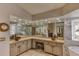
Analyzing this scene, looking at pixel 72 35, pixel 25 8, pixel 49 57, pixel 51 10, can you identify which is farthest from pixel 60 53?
pixel 25 8

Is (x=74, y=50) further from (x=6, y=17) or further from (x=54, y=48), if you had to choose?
(x=6, y=17)

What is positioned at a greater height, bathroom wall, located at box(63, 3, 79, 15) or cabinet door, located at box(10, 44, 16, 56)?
bathroom wall, located at box(63, 3, 79, 15)

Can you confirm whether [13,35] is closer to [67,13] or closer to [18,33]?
[18,33]

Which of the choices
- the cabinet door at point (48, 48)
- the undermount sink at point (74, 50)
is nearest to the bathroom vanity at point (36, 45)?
the cabinet door at point (48, 48)

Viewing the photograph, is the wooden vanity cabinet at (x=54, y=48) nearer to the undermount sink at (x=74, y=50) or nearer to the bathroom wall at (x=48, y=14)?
the undermount sink at (x=74, y=50)

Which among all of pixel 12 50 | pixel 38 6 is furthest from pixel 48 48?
pixel 38 6

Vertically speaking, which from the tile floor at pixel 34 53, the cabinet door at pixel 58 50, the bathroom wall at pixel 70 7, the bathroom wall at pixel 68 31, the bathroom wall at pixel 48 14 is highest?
the bathroom wall at pixel 70 7

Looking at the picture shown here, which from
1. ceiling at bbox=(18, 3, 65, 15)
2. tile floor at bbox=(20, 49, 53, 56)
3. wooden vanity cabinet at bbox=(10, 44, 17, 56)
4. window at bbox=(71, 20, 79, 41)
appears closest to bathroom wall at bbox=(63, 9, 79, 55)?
window at bbox=(71, 20, 79, 41)

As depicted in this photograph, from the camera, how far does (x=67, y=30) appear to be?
1.72 meters

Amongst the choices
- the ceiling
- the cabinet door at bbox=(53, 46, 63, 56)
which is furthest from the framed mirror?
the cabinet door at bbox=(53, 46, 63, 56)

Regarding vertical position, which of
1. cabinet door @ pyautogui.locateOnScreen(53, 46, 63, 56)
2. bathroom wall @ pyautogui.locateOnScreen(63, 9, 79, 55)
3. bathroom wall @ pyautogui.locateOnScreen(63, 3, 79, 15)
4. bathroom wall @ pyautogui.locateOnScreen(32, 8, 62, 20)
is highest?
bathroom wall @ pyautogui.locateOnScreen(63, 3, 79, 15)

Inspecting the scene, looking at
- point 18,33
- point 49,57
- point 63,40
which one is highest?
point 18,33

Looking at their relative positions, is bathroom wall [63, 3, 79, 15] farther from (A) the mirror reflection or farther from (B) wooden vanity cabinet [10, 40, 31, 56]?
(B) wooden vanity cabinet [10, 40, 31, 56]

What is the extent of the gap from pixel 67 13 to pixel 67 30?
31 centimetres
